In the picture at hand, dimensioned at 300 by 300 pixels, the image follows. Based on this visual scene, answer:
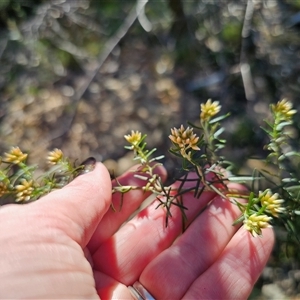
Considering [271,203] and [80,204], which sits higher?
[80,204]

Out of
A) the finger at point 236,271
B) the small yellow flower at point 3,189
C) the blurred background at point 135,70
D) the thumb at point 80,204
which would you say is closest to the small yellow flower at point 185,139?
the thumb at point 80,204

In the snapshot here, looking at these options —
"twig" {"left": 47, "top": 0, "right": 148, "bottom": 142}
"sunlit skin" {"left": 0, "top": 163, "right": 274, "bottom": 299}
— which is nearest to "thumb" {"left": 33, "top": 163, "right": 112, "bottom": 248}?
"sunlit skin" {"left": 0, "top": 163, "right": 274, "bottom": 299}

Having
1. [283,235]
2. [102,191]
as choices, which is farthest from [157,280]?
[283,235]

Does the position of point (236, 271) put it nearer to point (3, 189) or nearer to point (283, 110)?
point (283, 110)

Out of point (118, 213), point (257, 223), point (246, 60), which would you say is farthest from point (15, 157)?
point (246, 60)

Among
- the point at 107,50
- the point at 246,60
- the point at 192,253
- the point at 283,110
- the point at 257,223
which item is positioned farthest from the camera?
the point at 107,50

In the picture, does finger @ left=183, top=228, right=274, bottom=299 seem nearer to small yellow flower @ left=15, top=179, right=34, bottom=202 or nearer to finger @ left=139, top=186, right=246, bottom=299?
finger @ left=139, top=186, right=246, bottom=299

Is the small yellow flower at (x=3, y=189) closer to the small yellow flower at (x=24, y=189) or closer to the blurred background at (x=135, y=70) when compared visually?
the small yellow flower at (x=24, y=189)
